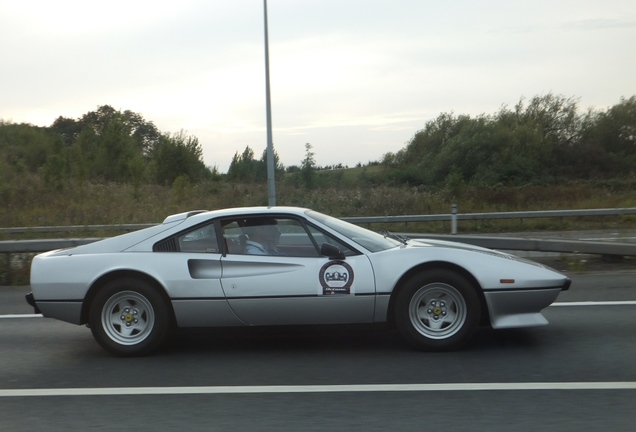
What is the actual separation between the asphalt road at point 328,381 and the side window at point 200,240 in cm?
79

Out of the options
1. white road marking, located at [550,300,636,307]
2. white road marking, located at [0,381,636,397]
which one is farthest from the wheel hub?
white road marking, located at [550,300,636,307]

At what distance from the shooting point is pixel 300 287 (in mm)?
5879

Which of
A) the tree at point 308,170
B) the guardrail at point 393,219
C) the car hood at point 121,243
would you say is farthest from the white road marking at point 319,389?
the tree at point 308,170

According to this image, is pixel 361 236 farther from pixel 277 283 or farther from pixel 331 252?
pixel 277 283

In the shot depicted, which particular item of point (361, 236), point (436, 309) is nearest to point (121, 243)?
point (361, 236)

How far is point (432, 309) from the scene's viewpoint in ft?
19.4

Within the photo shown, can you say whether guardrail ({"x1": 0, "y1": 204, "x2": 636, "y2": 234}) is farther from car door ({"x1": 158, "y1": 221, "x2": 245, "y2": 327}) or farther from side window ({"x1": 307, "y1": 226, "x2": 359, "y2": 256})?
car door ({"x1": 158, "y1": 221, "x2": 245, "y2": 327})

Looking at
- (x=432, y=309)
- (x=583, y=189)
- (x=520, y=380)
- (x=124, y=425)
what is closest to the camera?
(x=124, y=425)

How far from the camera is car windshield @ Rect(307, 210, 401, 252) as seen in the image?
6180mm

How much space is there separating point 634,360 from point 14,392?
15.3ft

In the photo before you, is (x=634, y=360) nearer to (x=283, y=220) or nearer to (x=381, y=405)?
(x=381, y=405)

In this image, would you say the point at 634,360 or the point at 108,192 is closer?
the point at 634,360

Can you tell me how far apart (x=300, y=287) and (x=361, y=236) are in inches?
32.2

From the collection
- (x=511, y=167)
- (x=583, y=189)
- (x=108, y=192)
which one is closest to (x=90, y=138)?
(x=108, y=192)
